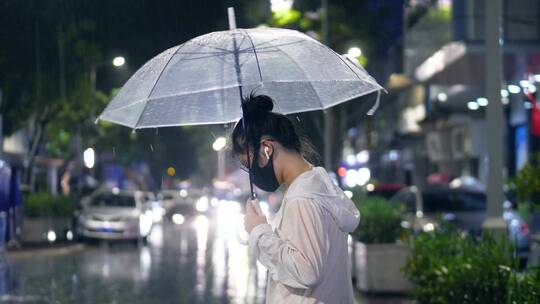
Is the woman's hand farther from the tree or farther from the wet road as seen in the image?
the tree

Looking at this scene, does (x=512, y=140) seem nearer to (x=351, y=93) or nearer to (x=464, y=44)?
(x=464, y=44)

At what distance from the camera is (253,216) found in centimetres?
460

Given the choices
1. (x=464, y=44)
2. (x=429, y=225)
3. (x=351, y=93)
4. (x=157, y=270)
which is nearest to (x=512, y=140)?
(x=464, y=44)

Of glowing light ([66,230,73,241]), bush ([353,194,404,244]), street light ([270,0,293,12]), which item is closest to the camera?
bush ([353,194,404,244])

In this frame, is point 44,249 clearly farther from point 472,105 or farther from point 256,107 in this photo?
point 256,107

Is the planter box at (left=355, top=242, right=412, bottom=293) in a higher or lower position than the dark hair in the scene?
lower

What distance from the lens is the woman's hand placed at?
15.0 feet

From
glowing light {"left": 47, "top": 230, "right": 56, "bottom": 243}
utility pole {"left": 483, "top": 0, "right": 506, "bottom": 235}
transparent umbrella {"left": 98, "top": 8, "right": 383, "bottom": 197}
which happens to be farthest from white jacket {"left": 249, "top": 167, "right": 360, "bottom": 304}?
glowing light {"left": 47, "top": 230, "right": 56, "bottom": 243}

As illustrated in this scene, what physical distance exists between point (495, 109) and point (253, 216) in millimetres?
7501

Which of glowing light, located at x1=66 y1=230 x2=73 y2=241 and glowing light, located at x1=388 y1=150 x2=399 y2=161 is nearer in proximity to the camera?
glowing light, located at x1=66 y1=230 x2=73 y2=241

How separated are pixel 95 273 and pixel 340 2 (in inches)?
428

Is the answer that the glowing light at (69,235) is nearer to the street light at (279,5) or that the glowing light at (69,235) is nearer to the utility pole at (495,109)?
the street light at (279,5)

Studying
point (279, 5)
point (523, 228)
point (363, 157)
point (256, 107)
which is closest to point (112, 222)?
point (279, 5)

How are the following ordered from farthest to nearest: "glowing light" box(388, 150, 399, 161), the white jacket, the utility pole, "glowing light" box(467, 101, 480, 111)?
"glowing light" box(388, 150, 399, 161) → "glowing light" box(467, 101, 480, 111) → the utility pole → the white jacket
